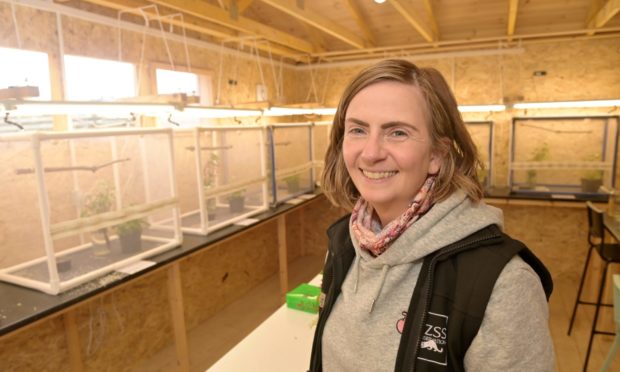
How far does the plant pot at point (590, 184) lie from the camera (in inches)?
162

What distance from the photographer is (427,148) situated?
951 millimetres

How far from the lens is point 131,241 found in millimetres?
2463

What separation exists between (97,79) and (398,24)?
3.18 meters

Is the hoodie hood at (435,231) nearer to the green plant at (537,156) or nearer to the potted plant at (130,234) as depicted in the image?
the potted plant at (130,234)

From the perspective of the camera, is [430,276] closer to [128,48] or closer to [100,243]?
[100,243]

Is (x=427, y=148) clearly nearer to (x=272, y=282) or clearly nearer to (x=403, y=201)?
(x=403, y=201)

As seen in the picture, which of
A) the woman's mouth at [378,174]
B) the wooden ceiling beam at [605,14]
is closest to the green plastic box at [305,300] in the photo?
the woman's mouth at [378,174]

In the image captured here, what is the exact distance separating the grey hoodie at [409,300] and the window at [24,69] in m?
2.27

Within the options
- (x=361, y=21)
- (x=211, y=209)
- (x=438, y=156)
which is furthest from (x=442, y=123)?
(x=361, y=21)

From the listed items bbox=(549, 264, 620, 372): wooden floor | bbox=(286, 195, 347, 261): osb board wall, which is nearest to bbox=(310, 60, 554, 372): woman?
bbox=(549, 264, 620, 372): wooden floor

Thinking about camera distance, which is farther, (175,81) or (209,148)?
(175,81)

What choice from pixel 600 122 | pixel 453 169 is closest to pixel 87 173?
pixel 453 169

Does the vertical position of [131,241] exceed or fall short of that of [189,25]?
it falls short

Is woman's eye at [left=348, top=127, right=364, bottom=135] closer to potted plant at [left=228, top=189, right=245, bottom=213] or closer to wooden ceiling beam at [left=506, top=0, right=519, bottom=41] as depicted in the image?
potted plant at [left=228, top=189, right=245, bottom=213]
